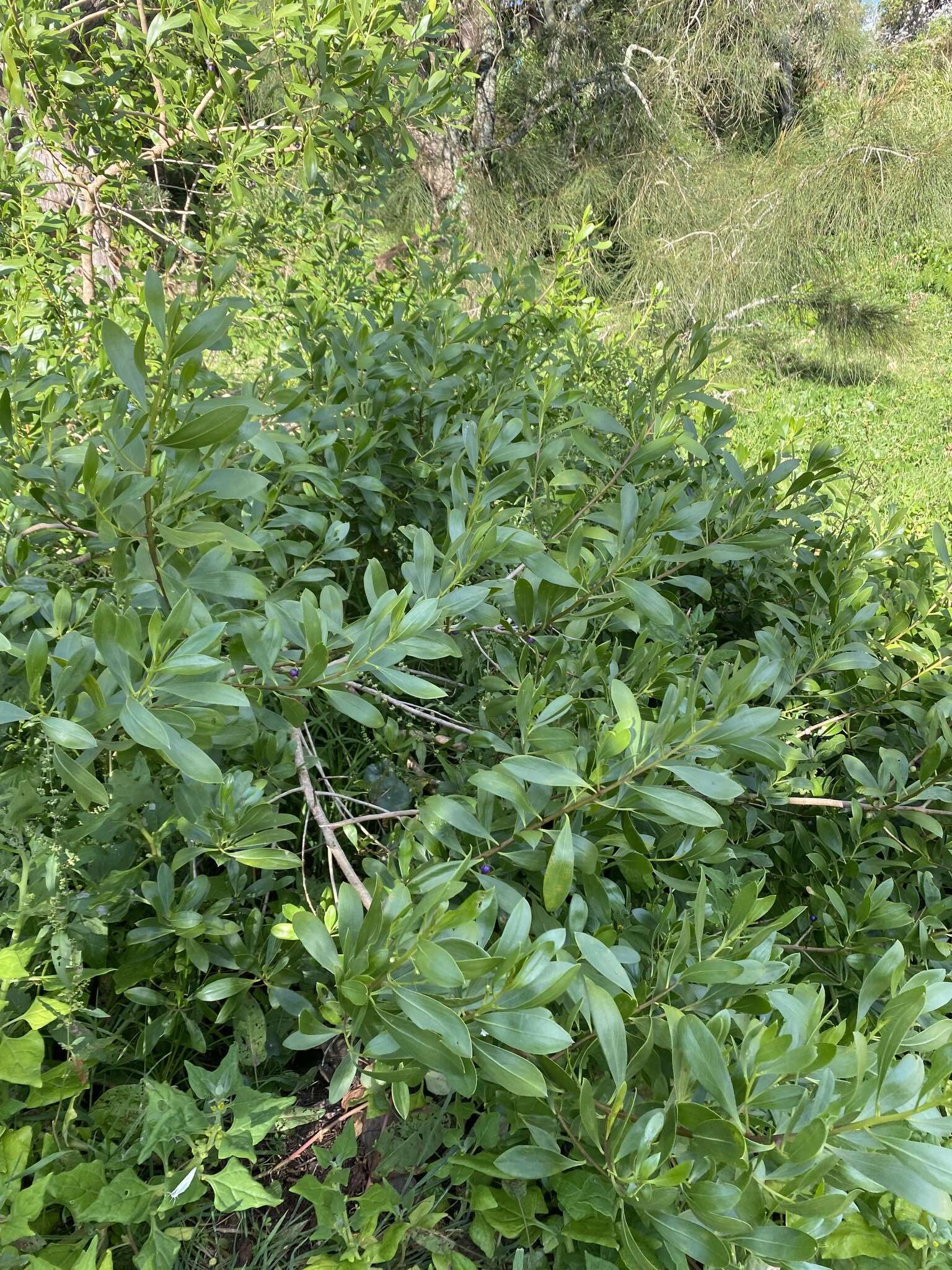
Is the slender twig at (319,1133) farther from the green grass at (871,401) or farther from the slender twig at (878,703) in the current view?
the green grass at (871,401)

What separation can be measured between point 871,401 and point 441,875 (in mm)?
6252

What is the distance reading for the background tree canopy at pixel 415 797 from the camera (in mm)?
613

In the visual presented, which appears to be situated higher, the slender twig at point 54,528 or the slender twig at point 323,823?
the slender twig at point 54,528

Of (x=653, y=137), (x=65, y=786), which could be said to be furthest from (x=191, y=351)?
(x=653, y=137)

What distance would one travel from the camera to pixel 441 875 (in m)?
Answer: 0.66

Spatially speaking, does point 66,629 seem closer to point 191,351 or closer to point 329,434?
point 191,351

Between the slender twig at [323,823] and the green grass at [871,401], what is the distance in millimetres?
4117

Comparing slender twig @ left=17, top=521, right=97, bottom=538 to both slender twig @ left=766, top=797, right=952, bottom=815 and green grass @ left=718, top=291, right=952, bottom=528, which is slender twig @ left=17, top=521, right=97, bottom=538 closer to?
slender twig @ left=766, top=797, right=952, bottom=815

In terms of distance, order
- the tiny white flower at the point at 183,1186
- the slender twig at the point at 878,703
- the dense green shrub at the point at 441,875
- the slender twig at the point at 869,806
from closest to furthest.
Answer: the dense green shrub at the point at 441,875 < the tiny white flower at the point at 183,1186 < the slender twig at the point at 869,806 < the slender twig at the point at 878,703

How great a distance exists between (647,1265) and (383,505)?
3.20ft

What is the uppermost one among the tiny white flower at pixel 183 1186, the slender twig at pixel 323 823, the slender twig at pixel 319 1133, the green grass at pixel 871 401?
the slender twig at pixel 323 823

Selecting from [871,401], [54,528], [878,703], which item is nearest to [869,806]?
[878,703]

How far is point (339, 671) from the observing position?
2.45 feet


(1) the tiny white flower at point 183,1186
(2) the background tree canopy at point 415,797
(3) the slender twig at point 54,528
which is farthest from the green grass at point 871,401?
(1) the tiny white flower at point 183,1186
